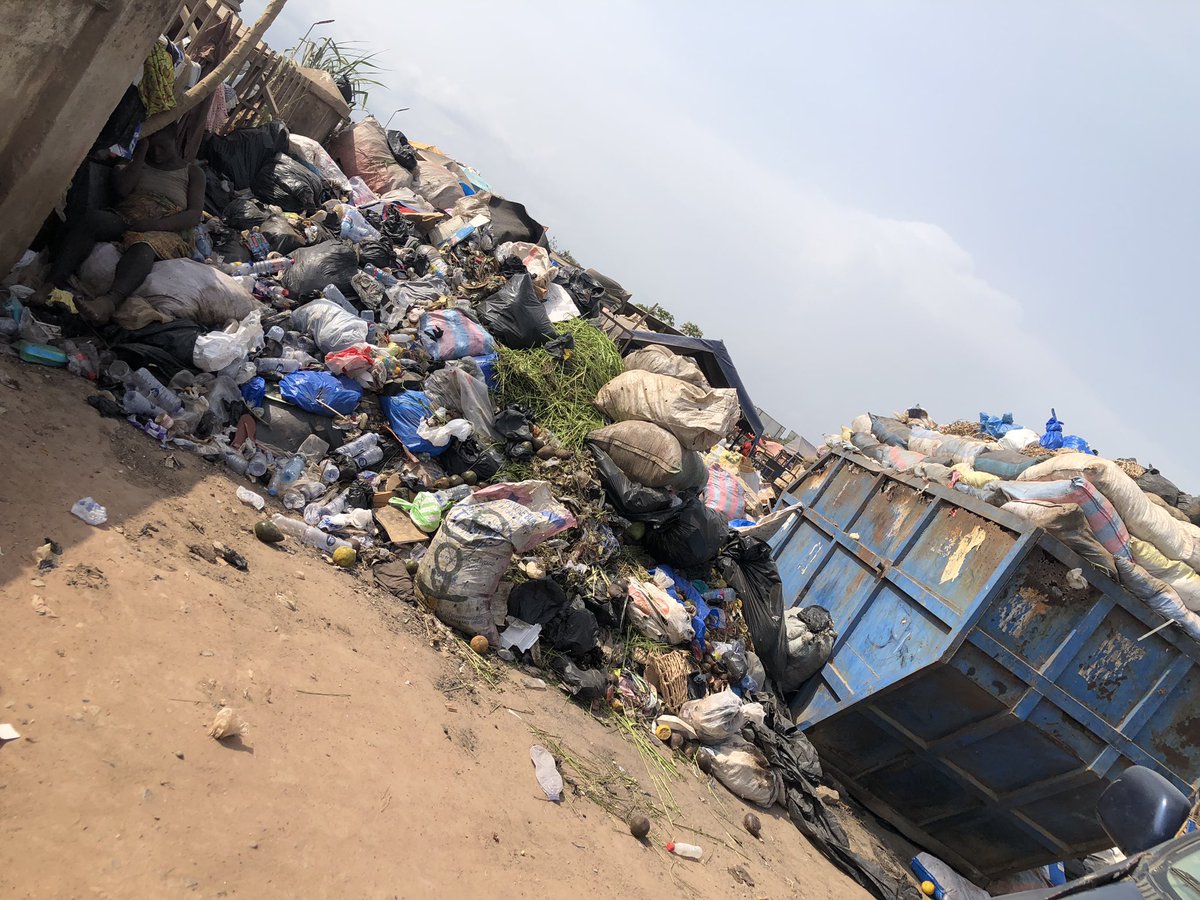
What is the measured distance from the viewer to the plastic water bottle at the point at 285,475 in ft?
14.6

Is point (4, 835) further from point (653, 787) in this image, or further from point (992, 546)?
point (992, 546)

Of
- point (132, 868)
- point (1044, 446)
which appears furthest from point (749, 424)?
point (132, 868)

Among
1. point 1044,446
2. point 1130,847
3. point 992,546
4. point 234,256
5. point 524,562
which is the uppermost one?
point 1044,446

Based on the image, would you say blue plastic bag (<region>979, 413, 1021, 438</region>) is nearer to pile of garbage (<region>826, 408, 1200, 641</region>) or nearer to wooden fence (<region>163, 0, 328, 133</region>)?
pile of garbage (<region>826, 408, 1200, 641</region>)

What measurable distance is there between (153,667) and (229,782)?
509mm

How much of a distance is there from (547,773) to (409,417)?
2548 millimetres

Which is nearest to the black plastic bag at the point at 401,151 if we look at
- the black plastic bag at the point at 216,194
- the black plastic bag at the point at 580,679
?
the black plastic bag at the point at 216,194

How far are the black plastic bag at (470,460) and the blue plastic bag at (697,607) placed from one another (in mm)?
1362

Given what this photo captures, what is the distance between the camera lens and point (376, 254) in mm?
6445

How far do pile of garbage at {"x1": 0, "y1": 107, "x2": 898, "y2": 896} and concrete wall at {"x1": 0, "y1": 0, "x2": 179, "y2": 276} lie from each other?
0.53 meters

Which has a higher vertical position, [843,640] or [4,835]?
[843,640]

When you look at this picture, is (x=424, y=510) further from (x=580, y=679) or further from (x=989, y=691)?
(x=989, y=691)

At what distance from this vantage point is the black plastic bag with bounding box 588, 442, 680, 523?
5.34 meters

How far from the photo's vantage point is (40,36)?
3482 millimetres
